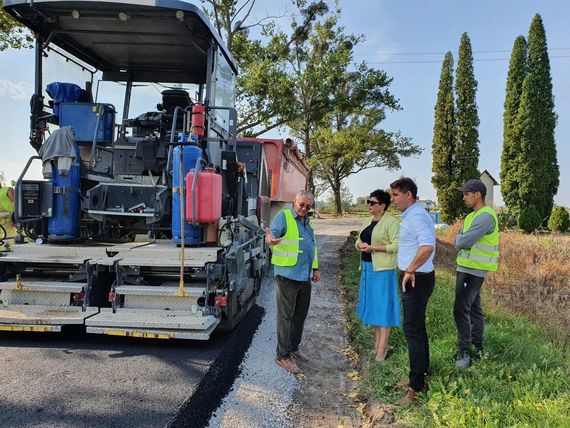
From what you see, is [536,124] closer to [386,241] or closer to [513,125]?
[513,125]

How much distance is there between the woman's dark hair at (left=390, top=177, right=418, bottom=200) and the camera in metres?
3.46

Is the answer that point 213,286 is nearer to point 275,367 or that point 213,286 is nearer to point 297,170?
point 275,367

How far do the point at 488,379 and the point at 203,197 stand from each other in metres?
2.80

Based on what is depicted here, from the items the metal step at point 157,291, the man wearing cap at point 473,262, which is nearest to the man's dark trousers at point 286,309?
the metal step at point 157,291

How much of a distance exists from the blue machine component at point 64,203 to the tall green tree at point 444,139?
59.3 ft

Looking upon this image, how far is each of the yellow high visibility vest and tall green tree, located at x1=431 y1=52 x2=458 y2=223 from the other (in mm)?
17518

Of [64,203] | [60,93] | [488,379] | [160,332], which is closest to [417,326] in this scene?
[488,379]

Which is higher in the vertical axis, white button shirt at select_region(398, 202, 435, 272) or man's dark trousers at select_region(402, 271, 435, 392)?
white button shirt at select_region(398, 202, 435, 272)

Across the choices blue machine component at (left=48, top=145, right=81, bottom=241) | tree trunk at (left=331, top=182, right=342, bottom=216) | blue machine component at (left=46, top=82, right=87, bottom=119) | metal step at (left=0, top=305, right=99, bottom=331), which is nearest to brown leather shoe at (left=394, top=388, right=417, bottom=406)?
metal step at (left=0, top=305, right=99, bottom=331)

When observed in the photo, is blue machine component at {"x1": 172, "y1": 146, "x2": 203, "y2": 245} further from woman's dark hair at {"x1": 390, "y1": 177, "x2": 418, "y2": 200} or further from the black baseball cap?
the black baseball cap

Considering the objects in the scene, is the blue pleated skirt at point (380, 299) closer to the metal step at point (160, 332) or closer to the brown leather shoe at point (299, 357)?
the brown leather shoe at point (299, 357)

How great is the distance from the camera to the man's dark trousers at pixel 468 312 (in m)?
3.77

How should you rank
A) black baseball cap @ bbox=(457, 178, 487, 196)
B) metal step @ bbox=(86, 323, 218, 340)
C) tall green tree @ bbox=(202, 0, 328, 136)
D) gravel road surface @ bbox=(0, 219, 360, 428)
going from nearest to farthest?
gravel road surface @ bbox=(0, 219, 360, 428) → metal step @ bbox=(86, 323, 218, 340) → black baseball cap @ bbox=(457, 178, 487, 196) → tall green tree @ bbox=(202, 0, 328, 136)

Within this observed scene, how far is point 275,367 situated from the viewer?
4.05 m
